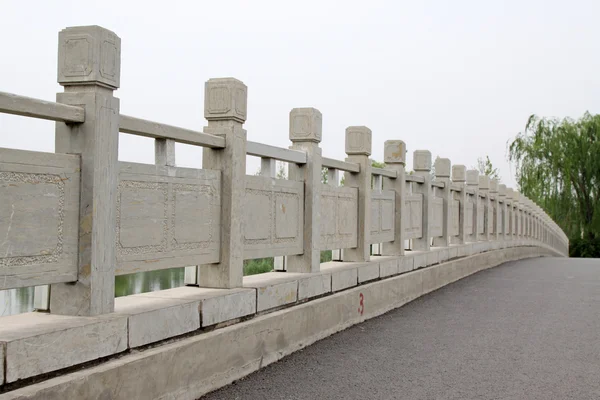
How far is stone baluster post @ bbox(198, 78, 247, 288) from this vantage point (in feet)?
18.4

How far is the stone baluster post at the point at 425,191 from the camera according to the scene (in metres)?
11.7

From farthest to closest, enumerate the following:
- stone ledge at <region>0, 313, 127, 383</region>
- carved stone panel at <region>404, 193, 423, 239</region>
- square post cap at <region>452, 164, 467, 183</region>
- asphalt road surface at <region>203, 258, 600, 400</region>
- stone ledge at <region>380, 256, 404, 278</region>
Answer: square post cap at <region>452, 164, 467, 183</region> → carved stone panel at <region>404, 193, 423, 239</region> → stone ledge at <region>380, 256, 404, 278</region> → asphalt road surface at <region>203, 258, 600, 400</region> → stone ledge at <region>0, 313, 127, 383</region>

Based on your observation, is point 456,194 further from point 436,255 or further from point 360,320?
point 360,320

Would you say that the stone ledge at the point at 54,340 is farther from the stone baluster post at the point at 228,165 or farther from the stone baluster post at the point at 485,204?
the stone baluster post at the point at 485,204

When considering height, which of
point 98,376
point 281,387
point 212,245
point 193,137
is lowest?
point 281,387

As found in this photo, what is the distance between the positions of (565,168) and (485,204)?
17.6 metres

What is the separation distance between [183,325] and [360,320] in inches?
136

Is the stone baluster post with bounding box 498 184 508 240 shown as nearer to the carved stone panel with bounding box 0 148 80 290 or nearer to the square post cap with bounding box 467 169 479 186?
the square post cap with bounding box 467 169 479 186

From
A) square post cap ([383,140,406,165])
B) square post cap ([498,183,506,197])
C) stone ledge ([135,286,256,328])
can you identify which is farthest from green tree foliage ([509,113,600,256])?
stone ledge ([135,286,256,328])

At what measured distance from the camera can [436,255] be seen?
1192cm

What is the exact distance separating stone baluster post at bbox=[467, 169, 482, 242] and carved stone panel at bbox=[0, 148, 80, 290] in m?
13.1

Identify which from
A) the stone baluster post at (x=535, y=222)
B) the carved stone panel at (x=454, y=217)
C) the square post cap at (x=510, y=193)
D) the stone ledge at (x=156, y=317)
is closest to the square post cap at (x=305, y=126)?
the stone ledge at (x=156, y=317)

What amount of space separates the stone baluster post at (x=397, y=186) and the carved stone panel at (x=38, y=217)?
6.66 meters

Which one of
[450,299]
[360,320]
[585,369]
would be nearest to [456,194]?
[450,299]
